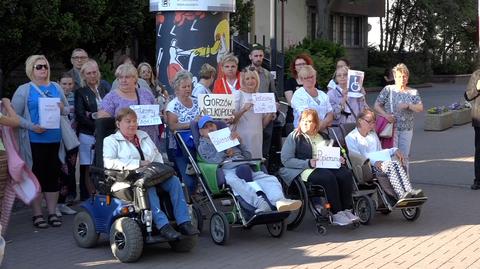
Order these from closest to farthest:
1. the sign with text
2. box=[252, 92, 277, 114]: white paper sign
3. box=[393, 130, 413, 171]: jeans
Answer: box=[252, 92, 277, 114]: white paper sign
box=[393, 130, 413, 171]: jeans
the sign with text

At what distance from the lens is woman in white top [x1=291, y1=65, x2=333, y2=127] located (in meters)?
9.06

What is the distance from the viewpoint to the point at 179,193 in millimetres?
7156

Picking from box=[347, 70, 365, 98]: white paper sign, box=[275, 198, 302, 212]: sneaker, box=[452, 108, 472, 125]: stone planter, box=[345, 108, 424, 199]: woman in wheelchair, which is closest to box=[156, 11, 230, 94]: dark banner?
box=[347, 70, 365, 98]: white paper sign

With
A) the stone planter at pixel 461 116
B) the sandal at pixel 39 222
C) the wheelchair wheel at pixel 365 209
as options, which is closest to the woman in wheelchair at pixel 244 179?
the wheelchair wheel at pixel 365 209

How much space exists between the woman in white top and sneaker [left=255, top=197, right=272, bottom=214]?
1823mm

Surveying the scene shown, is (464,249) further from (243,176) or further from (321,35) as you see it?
(321,35)

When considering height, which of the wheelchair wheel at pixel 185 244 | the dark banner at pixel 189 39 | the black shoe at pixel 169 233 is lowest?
the wheelchair wheel at pixel 185 244

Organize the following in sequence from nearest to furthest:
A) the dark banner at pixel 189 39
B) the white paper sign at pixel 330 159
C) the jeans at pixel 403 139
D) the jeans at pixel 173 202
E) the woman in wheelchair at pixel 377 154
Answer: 1. the jeans at pixel 173 202
2. the white paper sign at pixel 330 159
3. the woman in wheelchair at pixel 377 154
4. the jeans at pixel 403 139
5. the dark banner at pixel 189 39

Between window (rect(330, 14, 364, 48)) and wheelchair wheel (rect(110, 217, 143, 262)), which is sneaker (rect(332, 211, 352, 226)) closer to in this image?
wheelchair wheel (rect(110, 217, 143, 262))

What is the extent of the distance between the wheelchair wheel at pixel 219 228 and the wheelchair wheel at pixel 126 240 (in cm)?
99

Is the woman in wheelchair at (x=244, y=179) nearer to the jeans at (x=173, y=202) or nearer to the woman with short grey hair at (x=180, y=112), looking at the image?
the woman with short grey hair at (x=180, y=112)

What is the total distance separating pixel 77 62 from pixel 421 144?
879 cm

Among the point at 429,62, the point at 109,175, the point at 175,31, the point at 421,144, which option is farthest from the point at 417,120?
the point at 429,62

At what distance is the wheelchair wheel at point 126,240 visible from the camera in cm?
680
